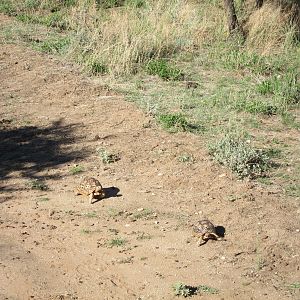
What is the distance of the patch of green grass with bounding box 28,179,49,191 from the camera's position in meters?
7.10

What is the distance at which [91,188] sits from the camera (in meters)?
6.68

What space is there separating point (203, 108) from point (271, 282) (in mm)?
3881

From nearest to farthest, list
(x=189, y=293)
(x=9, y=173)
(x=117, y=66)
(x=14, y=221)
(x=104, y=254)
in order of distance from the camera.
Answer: (x=189, y=293)
(x=104, y=254)
(x=14, y=221)
(x=9, y=173)
(x=117, y=66)

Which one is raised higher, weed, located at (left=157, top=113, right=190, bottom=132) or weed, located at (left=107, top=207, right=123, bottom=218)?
weed, located at (left=157, top=113, right=190, bottom=132)

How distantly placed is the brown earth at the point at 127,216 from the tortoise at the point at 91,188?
0.11 m

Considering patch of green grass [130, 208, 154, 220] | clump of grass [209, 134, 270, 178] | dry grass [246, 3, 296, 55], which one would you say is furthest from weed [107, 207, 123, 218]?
dry grass [246, 3, 296, 55]

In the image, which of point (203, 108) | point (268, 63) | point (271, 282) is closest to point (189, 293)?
point (271, 282)

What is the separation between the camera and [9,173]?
7.44 meters

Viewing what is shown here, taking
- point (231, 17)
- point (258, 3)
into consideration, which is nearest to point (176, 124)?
point (231, 17)

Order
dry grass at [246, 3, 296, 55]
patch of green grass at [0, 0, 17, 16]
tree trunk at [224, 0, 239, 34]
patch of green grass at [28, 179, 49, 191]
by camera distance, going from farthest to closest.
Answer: patch of green grass at [0, 0, 17, 16] < tree trunk at [224, 0, 239, 34] < dry grass at [246, 3, 296, 55] < patch of green grass at [28, 179, 49, 191]

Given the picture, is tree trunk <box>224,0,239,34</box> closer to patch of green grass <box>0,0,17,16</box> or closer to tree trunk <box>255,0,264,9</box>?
tree trunk <box>255,0,264,9</box>

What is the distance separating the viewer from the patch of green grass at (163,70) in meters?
9.98

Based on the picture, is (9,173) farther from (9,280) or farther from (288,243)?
(288,243)

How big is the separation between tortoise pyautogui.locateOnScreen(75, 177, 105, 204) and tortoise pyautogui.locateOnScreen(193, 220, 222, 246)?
1.20 m
